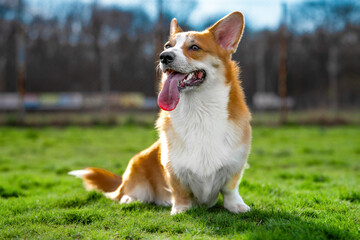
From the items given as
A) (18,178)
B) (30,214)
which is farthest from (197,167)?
(18,178)

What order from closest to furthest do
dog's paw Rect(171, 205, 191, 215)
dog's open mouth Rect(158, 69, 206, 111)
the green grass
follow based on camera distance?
the green grass → dog's open mouth Rect(158, 69, 206, 111) → dog's paw Rect(171, 205, 191, 215)

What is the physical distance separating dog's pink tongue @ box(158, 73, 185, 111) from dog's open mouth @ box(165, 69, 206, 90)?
0.03 m

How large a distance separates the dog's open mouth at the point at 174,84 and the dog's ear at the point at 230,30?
0.42 m

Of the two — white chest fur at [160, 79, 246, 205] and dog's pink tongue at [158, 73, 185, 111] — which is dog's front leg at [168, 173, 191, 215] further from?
dog's pink tongue at [158, 73, 185, 111]

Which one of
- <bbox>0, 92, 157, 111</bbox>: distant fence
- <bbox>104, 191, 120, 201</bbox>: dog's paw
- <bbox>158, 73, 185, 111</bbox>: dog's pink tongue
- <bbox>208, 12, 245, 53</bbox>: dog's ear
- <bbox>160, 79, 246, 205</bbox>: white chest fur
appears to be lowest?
<bbox>104, 191, 120, 201</bbox>: dog's paw

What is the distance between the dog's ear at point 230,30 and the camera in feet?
10.7

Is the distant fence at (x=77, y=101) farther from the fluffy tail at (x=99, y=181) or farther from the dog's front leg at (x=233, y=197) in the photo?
the dog's front leg at (x=233, y=197)

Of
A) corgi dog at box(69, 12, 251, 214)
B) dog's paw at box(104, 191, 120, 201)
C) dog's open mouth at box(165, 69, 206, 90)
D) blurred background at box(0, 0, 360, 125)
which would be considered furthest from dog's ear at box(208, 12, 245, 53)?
blurred background at box(0, 0, 360, 125)

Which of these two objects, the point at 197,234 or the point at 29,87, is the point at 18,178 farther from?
the point at 29,87

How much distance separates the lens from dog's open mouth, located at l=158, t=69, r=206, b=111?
3027mm

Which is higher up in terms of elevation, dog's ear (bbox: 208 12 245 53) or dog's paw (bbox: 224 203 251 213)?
dog's ear (bbox: 208 12 245 53)

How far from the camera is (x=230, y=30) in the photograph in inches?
130

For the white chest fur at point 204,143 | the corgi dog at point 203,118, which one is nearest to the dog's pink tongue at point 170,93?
the corgi dog at point 203,118

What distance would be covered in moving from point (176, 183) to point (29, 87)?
8069mm
